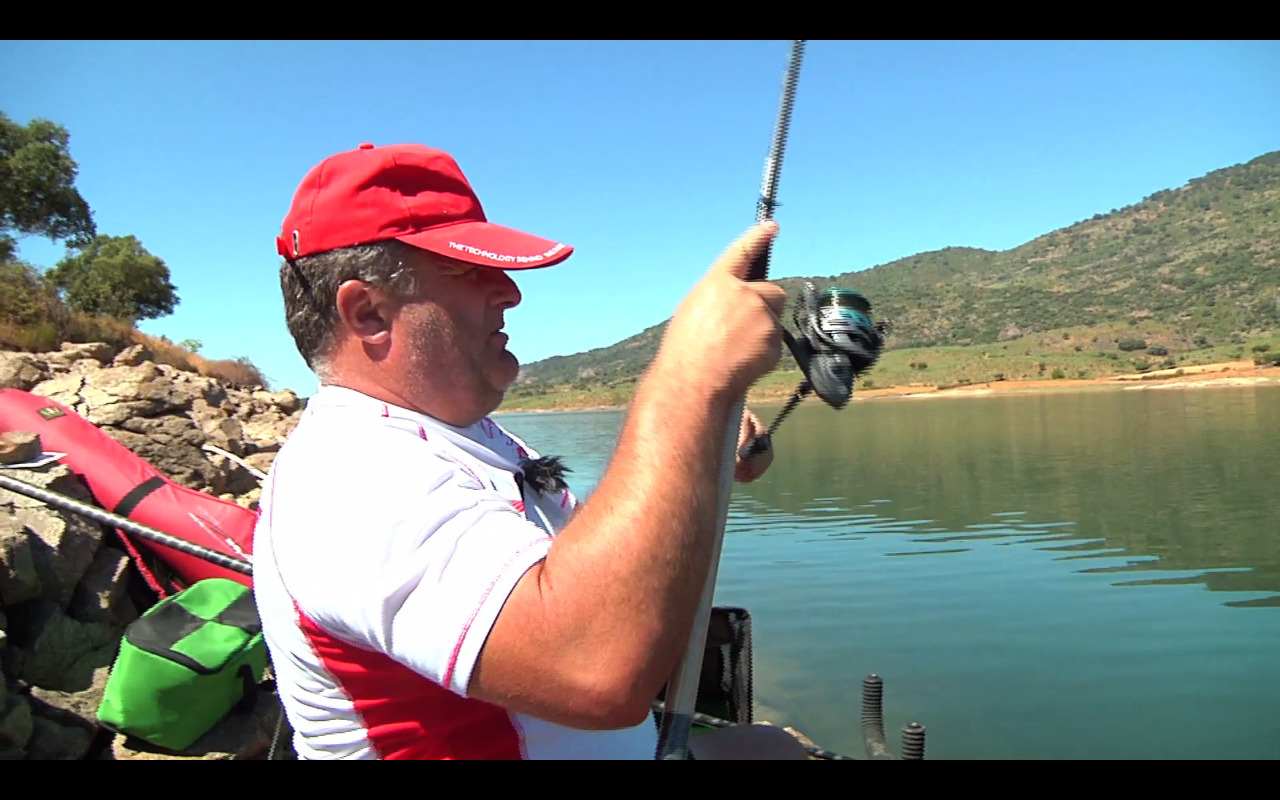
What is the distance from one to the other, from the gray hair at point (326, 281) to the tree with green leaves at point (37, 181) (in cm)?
2653

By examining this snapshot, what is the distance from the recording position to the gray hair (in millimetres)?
1604

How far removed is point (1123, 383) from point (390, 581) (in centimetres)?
6288

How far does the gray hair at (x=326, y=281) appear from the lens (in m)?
1.60

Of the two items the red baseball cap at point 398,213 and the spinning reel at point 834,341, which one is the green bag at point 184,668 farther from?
the spinning reel at point 834,341

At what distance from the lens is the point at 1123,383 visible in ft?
184

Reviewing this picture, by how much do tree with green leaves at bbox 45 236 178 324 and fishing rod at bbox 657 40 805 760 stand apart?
90.8 feet

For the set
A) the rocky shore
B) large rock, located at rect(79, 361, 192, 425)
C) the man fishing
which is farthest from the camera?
large rock, located at rect(79, 361, 192, 425)

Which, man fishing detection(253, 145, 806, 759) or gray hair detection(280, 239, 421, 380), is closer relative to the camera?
man fishing detection(253, 145, 806, 759)

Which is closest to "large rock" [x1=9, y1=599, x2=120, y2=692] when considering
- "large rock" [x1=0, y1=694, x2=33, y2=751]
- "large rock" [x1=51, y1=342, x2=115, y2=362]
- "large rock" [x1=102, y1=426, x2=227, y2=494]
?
"large rock" [x1=0, y1=694, x2=33, y2=751]

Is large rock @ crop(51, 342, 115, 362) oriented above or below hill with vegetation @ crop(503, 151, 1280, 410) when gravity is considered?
below

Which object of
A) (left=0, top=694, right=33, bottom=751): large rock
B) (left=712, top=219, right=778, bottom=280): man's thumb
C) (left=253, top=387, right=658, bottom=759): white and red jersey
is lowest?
(left=0, top=694, right=33, bottom=751): large rock

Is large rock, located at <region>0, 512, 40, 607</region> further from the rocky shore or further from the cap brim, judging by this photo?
the cap brim

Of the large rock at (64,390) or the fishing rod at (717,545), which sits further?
the large rock at (64,390)

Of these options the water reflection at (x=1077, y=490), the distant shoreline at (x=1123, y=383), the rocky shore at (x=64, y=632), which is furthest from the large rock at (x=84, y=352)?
the distant shoreline at (x=1123, y=383)
